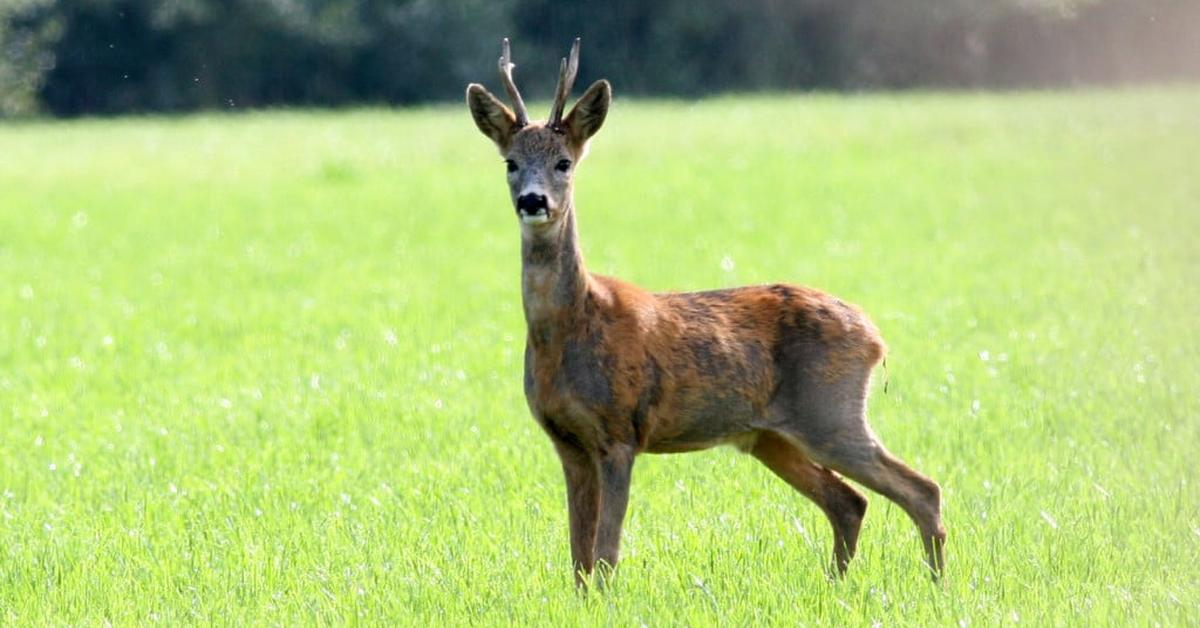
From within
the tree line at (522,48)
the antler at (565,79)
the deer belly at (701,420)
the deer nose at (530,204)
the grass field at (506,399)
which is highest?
the antler at (565,79)

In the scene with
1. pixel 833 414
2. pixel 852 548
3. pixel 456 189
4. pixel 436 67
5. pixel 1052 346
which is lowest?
pixel 436 67

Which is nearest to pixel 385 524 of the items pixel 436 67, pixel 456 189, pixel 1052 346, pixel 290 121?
pixel 1052 346

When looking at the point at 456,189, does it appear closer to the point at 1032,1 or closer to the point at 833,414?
the point at 1032,1

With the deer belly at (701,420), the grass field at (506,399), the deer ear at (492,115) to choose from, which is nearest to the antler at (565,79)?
the deer ear at (492,115)

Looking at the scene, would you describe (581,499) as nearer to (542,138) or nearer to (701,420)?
(701,420)

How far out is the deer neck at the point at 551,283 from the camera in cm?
635

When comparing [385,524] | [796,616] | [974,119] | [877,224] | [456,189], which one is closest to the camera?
[796,616]

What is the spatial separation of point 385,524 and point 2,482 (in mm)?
2165

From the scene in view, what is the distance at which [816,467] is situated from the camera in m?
6.90

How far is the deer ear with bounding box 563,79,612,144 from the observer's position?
6445 millimetres

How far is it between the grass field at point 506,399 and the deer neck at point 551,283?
0.91 meters

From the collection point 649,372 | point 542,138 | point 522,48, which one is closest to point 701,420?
point 649,372

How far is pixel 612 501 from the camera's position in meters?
6.16

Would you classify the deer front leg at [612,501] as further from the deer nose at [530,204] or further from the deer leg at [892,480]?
the deer nose at [530,204]
